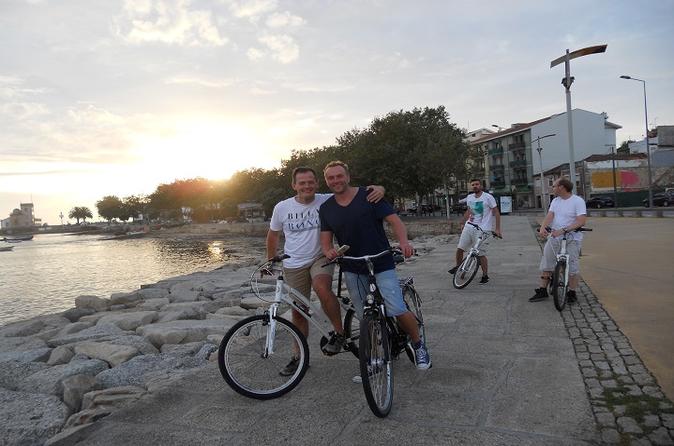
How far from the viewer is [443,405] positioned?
146 inches

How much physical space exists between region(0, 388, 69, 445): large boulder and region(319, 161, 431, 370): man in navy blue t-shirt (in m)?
2.62

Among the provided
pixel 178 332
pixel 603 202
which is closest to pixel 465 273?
pixel 178 332

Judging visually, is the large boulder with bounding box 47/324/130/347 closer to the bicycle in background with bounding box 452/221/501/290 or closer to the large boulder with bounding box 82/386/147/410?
the large boulder with bounding box 82/386/147/410

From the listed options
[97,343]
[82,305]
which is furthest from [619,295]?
[82,305]

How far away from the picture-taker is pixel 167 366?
533 centimetres

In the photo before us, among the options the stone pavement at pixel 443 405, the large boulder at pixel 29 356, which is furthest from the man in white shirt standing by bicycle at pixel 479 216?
the large boulder at pixel 29 356

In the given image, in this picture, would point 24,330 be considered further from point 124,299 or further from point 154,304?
point 124,299

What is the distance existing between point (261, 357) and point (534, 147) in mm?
75631

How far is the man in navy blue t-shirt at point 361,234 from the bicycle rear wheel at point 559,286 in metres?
3.26

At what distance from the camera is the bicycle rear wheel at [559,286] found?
21.4 ft

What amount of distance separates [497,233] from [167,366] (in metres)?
5.91

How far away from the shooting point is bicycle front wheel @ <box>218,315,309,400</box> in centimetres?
391

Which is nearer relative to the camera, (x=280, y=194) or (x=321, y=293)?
(x=321, y=293)

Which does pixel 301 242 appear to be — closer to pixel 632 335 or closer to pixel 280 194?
pixel 632 335
